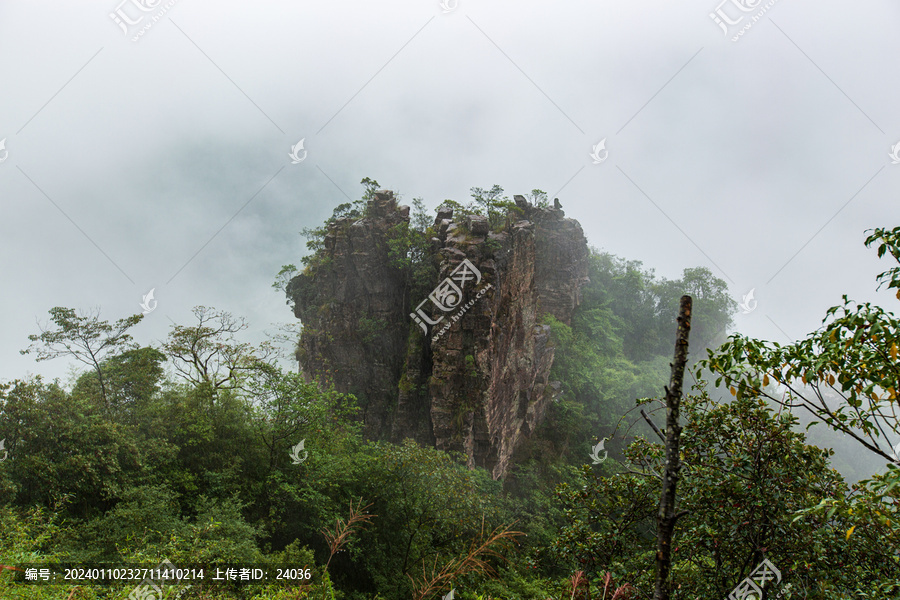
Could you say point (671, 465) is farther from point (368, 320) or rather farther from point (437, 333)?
point (368, 320)

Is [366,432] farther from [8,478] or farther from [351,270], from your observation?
[8,478]

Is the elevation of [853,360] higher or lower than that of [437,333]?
lower

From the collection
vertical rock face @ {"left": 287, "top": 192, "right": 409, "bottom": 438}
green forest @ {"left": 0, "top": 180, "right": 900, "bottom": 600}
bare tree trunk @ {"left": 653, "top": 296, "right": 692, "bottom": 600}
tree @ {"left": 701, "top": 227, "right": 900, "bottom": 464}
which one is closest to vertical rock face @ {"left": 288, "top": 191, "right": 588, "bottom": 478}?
vertical rock face @ {"left": 287, "top": 192, "right": 409, "bottom": 438}

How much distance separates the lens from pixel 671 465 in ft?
7.52

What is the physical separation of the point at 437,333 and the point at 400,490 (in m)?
7.74

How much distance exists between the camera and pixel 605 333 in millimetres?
34125

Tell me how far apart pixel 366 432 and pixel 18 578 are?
15680mm

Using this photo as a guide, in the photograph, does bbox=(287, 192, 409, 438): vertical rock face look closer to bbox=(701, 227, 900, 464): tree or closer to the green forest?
the green forest

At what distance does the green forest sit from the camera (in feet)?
12.5

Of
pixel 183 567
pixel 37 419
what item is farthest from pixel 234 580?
pixel 37 419

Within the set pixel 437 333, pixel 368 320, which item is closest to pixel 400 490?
pixel 437 333

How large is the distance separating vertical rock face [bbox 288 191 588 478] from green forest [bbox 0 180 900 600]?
146 cm

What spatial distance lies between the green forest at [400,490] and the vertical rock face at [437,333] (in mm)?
1457

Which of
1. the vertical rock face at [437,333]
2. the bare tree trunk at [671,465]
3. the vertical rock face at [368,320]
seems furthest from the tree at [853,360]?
the vertical rock face at [368,320]
